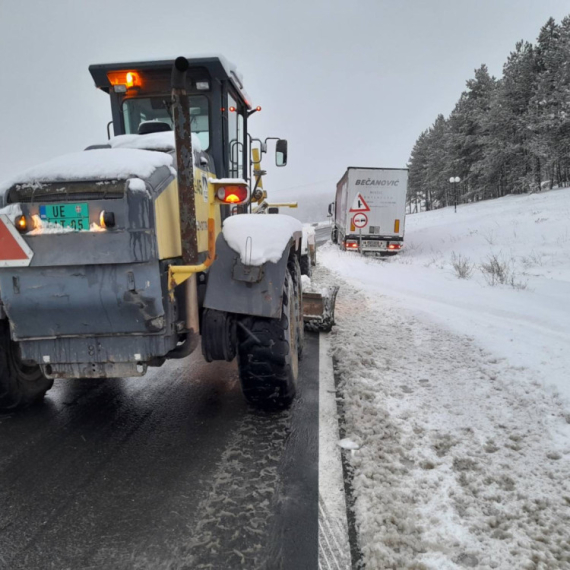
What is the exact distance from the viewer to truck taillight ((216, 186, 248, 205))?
10.8 feet

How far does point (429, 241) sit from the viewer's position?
23.7 metres

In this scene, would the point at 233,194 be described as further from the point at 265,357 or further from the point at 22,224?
the point at 22,224

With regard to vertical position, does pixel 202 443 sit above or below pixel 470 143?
below

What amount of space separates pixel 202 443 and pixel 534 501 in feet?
6.73

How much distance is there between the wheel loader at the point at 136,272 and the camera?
2.53 m

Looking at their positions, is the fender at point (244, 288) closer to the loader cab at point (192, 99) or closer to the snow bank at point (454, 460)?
the snow bank at point (454, 460)

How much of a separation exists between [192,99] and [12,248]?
263cm

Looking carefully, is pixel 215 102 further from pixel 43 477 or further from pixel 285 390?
pixel 43 477

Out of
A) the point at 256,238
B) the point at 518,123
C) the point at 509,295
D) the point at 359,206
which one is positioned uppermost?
the point at 518,123

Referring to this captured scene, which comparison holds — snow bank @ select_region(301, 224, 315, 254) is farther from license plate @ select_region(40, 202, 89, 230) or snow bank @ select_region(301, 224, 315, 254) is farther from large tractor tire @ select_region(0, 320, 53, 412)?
license plate @ select_region(40, 202, 89, 230)

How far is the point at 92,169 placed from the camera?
102 inches

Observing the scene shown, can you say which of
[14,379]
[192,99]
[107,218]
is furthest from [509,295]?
[14,379]

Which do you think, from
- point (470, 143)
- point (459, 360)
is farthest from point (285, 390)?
point (470, 143)

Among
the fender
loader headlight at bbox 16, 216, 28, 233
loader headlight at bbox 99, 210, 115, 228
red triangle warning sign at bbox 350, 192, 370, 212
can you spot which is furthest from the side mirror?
red triangle warning sign at bbox 350, 192, 370, 212
